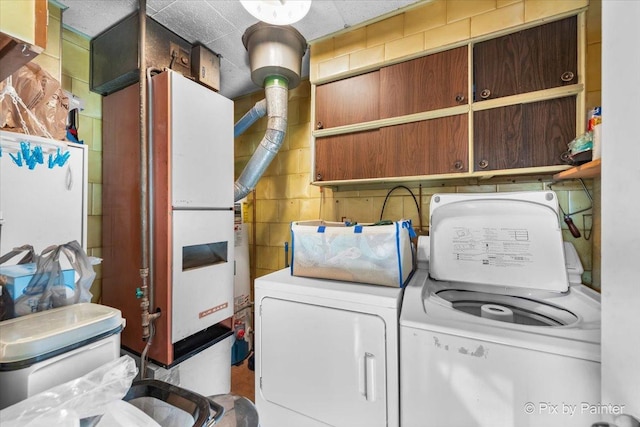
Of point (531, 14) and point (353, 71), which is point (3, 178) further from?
point (531, 14)

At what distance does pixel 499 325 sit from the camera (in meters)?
0.95

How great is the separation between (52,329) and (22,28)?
1.92 ft

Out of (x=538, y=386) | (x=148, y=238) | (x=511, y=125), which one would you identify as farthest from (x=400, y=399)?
(x=148, y=238)

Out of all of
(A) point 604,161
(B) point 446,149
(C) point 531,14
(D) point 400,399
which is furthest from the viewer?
(B) point 446,149

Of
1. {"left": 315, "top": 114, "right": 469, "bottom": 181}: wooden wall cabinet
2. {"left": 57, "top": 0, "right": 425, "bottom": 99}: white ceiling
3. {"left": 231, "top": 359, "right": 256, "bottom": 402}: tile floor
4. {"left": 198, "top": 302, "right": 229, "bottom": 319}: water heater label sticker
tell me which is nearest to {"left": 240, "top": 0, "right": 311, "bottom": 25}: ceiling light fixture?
{"left": 57, "top": 0, "right": 425, "bottom": 99}: white ceiling

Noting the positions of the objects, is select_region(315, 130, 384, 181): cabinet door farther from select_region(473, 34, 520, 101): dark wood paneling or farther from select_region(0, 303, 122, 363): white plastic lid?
select_region(0, 303, 122, 363): white plastic lid

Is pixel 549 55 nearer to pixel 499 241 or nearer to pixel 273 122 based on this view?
pixel 499 241

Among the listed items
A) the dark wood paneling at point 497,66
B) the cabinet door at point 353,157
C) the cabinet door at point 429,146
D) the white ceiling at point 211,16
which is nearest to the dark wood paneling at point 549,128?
the dark wood paneling at point 497,66

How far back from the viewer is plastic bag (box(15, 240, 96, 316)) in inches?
26.2

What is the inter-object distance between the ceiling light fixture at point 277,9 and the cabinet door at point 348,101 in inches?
26.4

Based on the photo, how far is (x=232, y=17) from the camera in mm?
1768

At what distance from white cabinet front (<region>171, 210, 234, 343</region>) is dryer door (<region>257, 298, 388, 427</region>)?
1.82ft

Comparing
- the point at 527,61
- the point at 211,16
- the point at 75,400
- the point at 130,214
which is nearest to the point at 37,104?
the point at 130,214

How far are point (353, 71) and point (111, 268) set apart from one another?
2.21m
